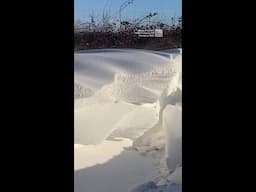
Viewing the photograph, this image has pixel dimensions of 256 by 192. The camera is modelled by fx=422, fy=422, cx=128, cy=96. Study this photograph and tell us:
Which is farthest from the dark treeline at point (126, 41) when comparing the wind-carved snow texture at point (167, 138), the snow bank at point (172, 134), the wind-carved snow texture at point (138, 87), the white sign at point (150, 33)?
the wind-carved snow texture at point (138, 87)

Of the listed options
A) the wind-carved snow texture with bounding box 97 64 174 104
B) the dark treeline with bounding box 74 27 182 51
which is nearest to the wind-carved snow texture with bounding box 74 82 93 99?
the wind-carved snow texture with bounding box 97 64 174 104

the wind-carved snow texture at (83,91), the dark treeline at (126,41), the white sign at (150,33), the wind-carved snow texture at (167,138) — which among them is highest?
the white sign at (150,33)

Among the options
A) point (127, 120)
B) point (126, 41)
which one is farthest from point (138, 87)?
point (126, 41)

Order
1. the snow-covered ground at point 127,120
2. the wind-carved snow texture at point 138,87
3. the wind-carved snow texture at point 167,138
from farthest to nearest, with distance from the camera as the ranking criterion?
the wind-carved snow texture at point 138,87 < the wind-carved snow texture at point 167,138 < the snow-covered ground at point 127,120

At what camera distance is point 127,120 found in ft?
9.36

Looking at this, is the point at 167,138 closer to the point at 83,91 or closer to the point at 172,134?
the point at 172,134

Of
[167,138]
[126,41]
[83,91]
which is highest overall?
[126,41]

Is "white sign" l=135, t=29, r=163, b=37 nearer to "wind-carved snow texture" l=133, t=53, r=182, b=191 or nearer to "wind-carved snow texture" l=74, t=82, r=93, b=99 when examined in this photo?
"wind-carved snow texture" l=133, t=53, r=182, b=191

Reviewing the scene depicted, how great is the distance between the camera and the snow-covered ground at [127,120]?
2.29 meters

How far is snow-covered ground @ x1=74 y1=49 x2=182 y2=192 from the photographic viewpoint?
7.52 ft

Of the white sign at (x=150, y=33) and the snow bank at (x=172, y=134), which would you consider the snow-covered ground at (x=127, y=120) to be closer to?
the snow bank at (x=172, y=134)
